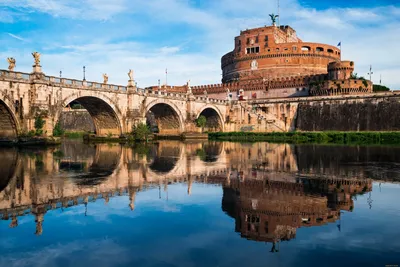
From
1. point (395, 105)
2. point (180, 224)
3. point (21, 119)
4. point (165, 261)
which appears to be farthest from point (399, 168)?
point (395, 105)

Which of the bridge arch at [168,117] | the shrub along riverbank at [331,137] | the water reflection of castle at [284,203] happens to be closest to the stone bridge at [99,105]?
the bridge arch at [168,117]

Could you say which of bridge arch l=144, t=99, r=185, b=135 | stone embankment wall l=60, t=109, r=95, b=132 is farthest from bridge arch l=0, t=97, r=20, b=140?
stone embankment wall l=60, t=109, r=95, b=132

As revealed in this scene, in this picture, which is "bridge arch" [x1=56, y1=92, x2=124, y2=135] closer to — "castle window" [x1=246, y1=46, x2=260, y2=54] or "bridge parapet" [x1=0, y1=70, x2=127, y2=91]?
"bridge parapet" [x1=0, y1=70, x2=127, y2=91]

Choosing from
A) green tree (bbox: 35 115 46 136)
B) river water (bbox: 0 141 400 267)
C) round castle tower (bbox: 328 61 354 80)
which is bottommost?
river water (bbox: 0 141 400 267)

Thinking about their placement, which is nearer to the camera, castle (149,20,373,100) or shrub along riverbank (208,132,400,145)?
shrub along riverbank (208,132,400,145)

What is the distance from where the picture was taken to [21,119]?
33906 millimetres

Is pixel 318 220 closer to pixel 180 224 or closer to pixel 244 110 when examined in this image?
pixel 180 224

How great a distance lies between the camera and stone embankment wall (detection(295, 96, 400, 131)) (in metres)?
55.3

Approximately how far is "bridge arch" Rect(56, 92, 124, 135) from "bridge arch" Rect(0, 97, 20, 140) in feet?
28.0

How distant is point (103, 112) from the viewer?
46219mm

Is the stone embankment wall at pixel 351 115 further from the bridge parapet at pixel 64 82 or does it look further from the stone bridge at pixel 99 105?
the bridge parapet at pixel 64 82

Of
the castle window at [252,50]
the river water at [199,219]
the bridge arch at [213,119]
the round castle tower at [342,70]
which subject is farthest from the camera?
the castle window at [252,50]

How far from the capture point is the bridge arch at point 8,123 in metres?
33.3

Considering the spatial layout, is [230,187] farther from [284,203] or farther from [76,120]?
[76,120]
